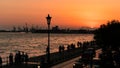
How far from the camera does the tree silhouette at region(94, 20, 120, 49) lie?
192 feet

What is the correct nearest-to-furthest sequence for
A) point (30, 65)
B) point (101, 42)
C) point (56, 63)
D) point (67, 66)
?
point (30, 65) → point (67, 66) → point (56, 63) → point (101, 42)

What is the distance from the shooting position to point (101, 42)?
6206 cm

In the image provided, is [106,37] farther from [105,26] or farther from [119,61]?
[119,61]

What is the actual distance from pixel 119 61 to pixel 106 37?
18.8m

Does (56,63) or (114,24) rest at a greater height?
(114,24)

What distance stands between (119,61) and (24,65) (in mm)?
16376

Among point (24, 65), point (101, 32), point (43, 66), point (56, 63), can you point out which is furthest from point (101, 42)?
point (24, 65)

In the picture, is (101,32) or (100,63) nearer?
(100,63)

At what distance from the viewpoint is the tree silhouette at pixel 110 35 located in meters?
58.4

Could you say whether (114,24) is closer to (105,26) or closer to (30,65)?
(105,26)

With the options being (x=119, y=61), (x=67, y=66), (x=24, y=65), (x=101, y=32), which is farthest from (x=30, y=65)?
(x=101, y=32)

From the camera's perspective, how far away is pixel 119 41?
190ft

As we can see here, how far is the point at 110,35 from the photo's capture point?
5956 centimetres

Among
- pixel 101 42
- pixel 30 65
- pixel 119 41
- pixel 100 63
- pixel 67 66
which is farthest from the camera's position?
pixel 101 42
